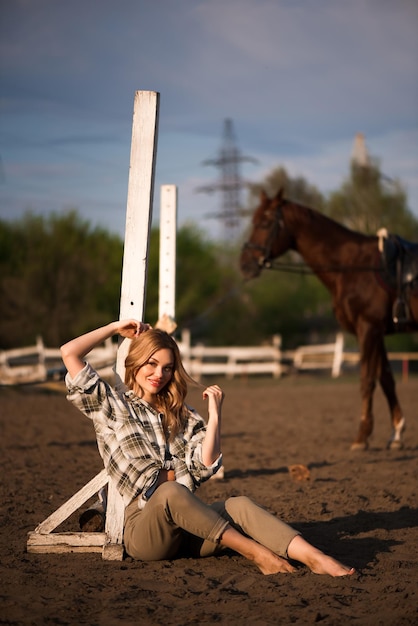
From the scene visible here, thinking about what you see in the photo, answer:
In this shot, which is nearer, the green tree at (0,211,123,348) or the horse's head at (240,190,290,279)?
the horse's head at (240,190,290,279)

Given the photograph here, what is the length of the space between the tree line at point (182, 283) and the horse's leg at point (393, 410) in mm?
18515

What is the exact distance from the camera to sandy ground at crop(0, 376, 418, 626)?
312 cm

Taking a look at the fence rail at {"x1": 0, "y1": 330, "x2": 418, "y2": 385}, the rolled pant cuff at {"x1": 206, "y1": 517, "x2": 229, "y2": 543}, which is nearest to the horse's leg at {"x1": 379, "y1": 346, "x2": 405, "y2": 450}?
the rolled pant cuff at {"x1": 206, "y1": 517, "x2": 229, "y2": 543}

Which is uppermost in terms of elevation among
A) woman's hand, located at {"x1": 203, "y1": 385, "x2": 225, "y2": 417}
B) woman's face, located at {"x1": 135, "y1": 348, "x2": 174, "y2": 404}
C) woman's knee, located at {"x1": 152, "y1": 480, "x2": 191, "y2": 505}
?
woman's face, located at {"x1": 135, "y1": 348, "x2": 174, "y2": 404}

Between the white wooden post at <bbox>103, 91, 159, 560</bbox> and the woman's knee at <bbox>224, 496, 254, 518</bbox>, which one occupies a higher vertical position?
the white wooden post at <bbox>103, 91, 159, 560</bbox>

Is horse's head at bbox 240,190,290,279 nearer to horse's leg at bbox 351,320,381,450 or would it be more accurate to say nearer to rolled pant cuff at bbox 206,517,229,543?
horse's leg at bbox 351,320,381,450

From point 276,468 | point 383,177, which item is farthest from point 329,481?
point 383,177

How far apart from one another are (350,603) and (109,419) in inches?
57.7

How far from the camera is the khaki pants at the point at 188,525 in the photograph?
12.0 ft

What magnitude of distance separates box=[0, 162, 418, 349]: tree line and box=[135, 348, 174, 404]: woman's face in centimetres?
2294

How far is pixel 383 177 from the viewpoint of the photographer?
115ft

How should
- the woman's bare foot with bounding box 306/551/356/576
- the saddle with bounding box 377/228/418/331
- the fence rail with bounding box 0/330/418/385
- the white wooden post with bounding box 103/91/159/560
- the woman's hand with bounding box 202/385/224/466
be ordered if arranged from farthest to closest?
1. the fence rail with bounding box 0/330/418/385
2. the saddle with bounding box 377/228/418/331
3. the white wooden post with bounding box 103/91/159/560
4. the woman's hand with bounding box 202/385/224/466
5. the woman's bare foot with bounding box 306/551/356/576

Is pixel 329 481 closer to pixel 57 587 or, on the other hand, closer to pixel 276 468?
pixel 276 468

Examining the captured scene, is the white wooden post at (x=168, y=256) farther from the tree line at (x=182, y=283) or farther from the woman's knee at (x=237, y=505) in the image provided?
the tree line at (x=182, y=283)
